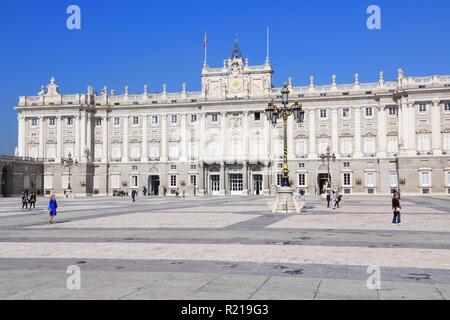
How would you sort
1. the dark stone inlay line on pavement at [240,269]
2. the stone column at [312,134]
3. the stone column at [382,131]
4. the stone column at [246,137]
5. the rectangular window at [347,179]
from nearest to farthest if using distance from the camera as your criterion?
the dark stone inlay line on pavement at [240,269]
the stone column at [382,131]
the rectangular window at [347,179]
the stone column at [312,134]
the stone column at [246,137]

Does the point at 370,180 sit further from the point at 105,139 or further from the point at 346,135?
the point at 105,139

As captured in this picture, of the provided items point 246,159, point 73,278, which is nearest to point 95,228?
point 73,278

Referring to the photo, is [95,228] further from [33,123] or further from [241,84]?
[33,123]

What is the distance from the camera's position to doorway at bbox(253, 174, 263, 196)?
74.3 meters

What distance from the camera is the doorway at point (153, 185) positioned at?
78.6 meters

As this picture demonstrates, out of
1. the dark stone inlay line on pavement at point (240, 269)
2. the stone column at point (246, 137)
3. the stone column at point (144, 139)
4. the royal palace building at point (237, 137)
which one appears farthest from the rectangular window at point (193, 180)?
the dark stone inlay line on pavement at point (240, 269)

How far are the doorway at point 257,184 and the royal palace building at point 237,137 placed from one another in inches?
6.1

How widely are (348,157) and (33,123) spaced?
51.2 meters

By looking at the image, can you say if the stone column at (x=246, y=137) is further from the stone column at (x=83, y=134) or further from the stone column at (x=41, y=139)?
the stone column at (x=41, y=139)

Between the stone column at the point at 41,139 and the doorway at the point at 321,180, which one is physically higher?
the stone column at the point at 41,139

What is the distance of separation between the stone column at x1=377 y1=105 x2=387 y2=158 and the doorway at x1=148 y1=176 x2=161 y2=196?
113 ft

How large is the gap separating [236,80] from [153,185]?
21.8m

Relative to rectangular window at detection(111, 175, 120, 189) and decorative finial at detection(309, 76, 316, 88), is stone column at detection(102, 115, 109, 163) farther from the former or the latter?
decorative finial at detection(309, 76, 316, 88)

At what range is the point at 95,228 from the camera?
1980cm
